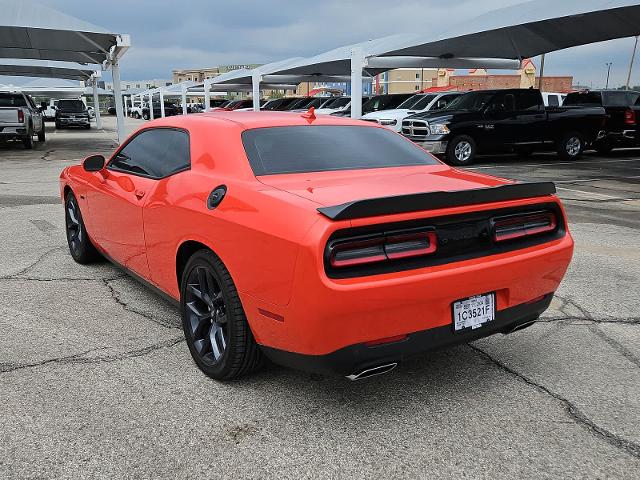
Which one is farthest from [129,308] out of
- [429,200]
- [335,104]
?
[335,104]

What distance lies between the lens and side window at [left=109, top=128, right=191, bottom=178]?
3695mm

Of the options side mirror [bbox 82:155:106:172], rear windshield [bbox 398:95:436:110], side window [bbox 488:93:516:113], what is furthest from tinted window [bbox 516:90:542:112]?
side mirror [bbox 82:155:106:172]

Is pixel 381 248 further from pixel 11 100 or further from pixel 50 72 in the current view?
pixel 50 72

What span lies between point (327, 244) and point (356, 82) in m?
16.9

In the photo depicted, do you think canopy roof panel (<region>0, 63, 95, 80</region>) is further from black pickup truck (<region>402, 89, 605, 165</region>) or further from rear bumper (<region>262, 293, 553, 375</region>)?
rear bumper (<region>262, 293, 553, 375</region>)

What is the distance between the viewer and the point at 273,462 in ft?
8.10

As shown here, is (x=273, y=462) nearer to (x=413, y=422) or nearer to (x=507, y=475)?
(x=413, y=422)

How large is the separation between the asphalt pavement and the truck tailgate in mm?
15681

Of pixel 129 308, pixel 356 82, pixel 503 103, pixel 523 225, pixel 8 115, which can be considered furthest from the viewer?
pixel 356 82

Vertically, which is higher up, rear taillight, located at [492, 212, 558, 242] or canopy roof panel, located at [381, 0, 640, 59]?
canopy roof panel, located at [381, 0, 640, 59]

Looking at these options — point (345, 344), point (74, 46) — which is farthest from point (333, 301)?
point (74, 46)

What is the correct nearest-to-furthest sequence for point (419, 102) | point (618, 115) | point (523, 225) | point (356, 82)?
point (523, 225), point (618, 115), point (419, 102), point (356, 82)

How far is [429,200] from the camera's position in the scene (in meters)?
2.64

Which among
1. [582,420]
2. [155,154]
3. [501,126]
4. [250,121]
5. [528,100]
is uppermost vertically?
[528,100]
